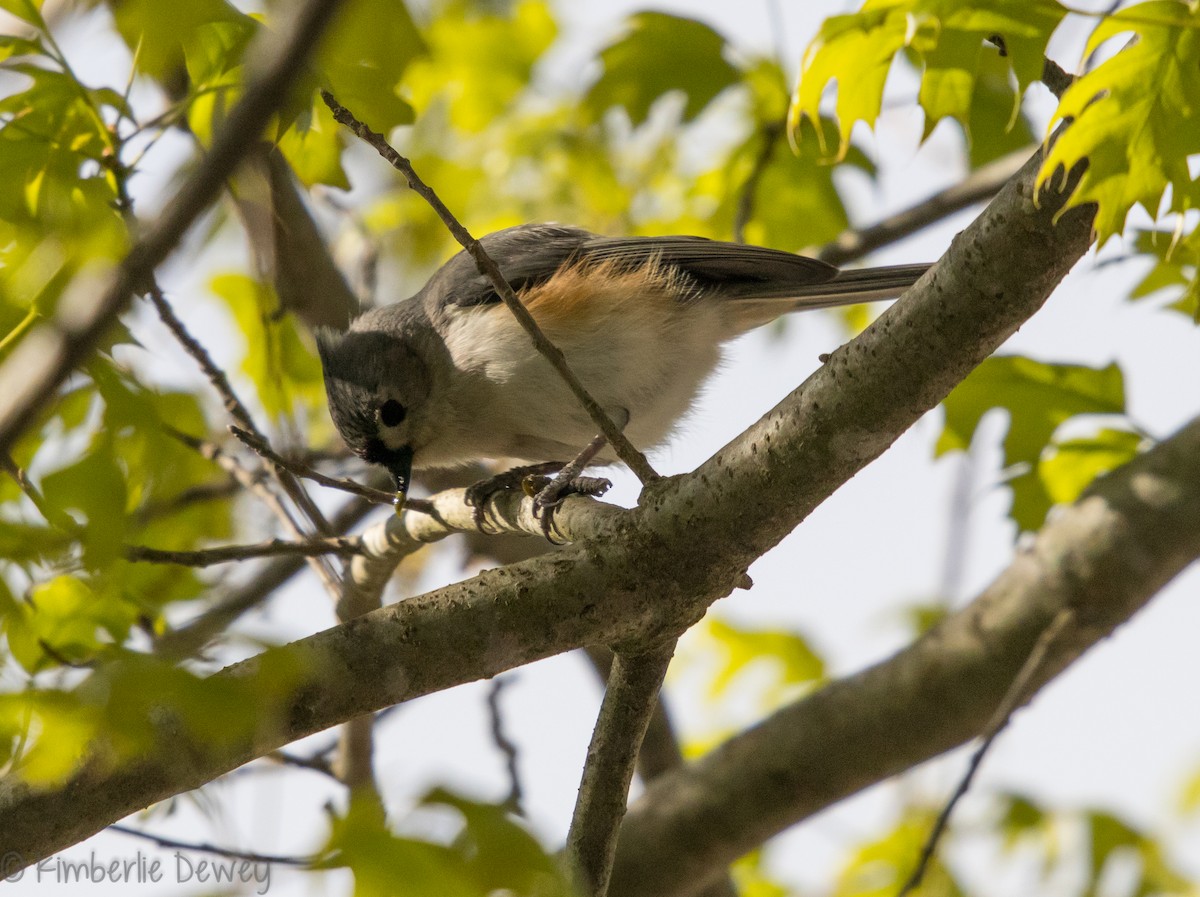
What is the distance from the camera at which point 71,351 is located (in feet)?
3.05

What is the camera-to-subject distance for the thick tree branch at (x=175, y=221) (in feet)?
2.81

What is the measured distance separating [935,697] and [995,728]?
0.72m

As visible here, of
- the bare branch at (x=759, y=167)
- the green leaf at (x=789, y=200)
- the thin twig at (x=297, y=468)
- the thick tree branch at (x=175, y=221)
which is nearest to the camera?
the thick tree branch at (x=175, y=221)

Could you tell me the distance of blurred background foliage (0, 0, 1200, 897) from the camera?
60.3 inches

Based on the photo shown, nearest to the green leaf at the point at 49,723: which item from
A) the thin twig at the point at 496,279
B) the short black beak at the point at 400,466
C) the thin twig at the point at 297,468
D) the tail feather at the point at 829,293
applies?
the thin twig at the point at 297,468

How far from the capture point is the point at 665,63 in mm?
3826

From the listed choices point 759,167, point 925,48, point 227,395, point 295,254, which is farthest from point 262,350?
point 925,48

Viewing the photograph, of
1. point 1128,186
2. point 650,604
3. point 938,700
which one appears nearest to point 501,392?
point 650,604

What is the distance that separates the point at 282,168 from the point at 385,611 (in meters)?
1.92

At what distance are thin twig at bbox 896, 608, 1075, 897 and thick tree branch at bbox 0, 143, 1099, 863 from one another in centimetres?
90

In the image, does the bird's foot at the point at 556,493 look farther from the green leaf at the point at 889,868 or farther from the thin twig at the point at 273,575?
the green leaf at the point at 889,868

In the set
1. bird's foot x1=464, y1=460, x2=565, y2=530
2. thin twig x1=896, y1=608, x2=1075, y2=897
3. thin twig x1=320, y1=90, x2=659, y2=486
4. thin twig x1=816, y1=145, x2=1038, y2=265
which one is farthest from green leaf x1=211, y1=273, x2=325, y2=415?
thin twig x1=896, y1=608, x2=1075, y2=897

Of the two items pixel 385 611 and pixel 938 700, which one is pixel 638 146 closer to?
pixel 938 700

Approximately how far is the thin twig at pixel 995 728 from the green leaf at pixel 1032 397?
49 centimetres
